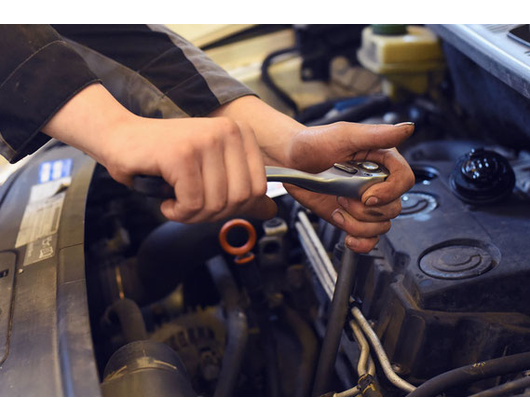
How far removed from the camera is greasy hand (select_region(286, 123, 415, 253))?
2.33ft

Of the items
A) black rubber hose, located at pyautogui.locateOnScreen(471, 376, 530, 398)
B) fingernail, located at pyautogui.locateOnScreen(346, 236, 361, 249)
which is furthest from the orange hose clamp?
black rubber hose, located at pyautogui.locateOnScreen(471, 376, 530, 398)

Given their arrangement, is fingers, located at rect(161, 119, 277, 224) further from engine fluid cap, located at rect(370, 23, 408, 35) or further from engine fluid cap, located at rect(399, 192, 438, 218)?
engine fluid cap, located at rect(370, 23, 408, 35)

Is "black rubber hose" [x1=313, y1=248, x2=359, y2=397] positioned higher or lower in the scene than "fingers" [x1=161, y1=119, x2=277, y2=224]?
lower

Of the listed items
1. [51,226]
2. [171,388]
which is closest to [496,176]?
[171,388]

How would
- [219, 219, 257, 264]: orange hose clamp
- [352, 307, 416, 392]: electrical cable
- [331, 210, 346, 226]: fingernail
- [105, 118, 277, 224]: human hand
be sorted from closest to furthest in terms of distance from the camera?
[105, 118, 277, 224]: human hand, [352, 307, 416, 392]: electrical cable, [331, 210, 346, 226]: fingernail, [219, 219, 257, 264]: orange hose clamp

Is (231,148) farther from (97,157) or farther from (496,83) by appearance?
(496,83)

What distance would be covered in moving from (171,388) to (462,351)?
1.26 feet

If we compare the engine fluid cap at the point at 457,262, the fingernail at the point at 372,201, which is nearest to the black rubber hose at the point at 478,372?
the engine fluid cap at the point at 457,262

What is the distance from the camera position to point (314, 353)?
998mm

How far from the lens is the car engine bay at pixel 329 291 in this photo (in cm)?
69

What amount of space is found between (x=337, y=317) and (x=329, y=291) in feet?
0.27

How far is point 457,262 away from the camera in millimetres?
735

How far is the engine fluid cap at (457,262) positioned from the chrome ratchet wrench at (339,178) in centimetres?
14
